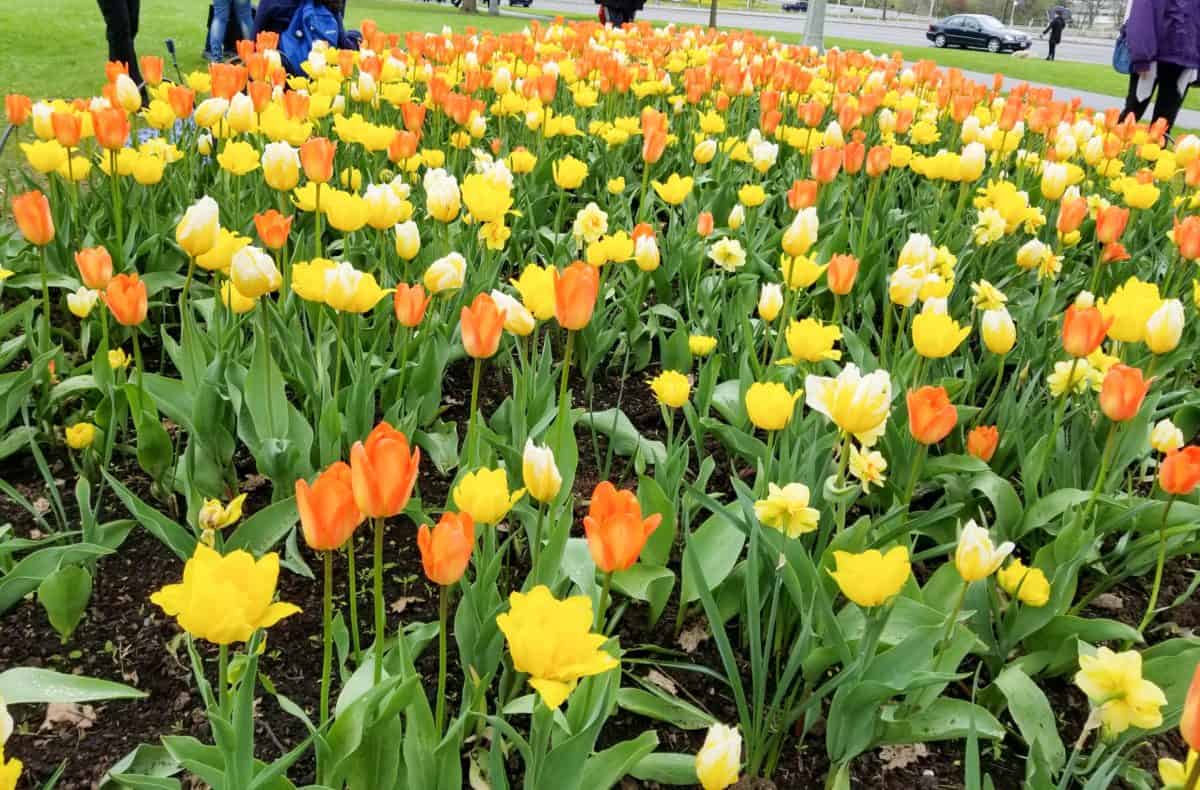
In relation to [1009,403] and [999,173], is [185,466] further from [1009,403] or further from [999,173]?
[999,173]

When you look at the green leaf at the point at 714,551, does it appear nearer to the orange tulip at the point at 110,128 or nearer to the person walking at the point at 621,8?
the orange tulip at the point at 110,128

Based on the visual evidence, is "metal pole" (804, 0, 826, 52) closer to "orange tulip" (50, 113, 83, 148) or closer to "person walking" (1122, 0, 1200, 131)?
"person walking" (1122, 0, 1200, 131)

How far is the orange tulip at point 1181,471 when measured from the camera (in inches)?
60.7

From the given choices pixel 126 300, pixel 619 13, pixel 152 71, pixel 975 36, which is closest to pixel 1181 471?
pixel 126 300

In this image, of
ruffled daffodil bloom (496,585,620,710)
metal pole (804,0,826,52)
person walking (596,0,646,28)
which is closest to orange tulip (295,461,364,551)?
ruffled daffodil bloom (496,585,620,710)

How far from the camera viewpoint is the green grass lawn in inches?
325

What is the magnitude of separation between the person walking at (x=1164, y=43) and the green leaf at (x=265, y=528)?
5.87 meters

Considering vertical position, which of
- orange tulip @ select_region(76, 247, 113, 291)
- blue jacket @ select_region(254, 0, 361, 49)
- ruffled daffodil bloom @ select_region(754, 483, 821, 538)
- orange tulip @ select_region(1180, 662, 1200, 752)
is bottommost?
ruffled daffodil bloom @ select_region(754, 483, 821, 538)

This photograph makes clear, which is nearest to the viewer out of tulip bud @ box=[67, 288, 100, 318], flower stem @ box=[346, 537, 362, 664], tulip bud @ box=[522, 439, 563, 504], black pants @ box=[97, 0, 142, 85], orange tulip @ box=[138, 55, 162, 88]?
flower stem @ box=[346, 537, 362, 664]

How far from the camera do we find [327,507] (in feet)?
3.53

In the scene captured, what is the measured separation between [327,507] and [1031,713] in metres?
1.30

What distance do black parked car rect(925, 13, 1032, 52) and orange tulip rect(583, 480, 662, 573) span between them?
38.1 meters

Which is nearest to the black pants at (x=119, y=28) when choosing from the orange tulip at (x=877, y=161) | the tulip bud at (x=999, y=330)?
the orange tulip at (x=877, y=161)

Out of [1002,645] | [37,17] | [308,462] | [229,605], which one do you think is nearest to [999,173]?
[1002,645]
